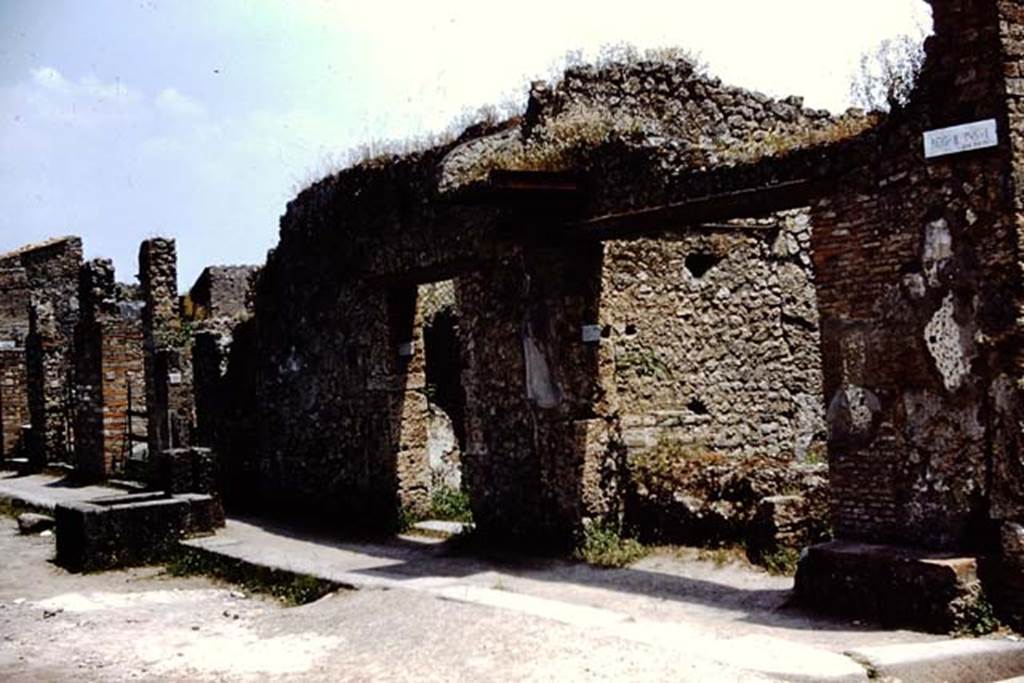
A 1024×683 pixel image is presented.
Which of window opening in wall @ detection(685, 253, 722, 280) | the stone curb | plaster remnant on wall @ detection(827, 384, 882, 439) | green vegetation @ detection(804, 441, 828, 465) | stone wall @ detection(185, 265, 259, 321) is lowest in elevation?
the stone curb

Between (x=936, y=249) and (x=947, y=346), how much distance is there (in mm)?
A: 613

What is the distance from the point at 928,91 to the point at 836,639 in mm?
3400

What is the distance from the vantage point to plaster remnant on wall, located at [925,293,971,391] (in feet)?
23.5

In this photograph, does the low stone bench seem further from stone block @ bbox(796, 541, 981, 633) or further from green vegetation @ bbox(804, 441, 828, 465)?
stone block @ bbox(796, 541, 981, 633)

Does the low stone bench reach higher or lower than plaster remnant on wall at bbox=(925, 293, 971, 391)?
lower

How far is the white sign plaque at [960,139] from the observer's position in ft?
22.7

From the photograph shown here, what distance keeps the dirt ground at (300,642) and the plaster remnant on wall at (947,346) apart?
2592 mm

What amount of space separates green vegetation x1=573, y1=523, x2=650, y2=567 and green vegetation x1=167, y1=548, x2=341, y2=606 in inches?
88.8

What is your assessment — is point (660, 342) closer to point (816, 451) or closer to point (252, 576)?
point (816, 451)

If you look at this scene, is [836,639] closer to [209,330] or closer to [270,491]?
[270,491]

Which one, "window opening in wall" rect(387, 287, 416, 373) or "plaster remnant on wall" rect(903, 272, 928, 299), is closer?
"plaster remnant on wall" rect(903, 272, 928, 299)

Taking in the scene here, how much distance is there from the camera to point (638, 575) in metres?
9.30

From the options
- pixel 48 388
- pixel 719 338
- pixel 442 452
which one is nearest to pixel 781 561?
pixel 719 338

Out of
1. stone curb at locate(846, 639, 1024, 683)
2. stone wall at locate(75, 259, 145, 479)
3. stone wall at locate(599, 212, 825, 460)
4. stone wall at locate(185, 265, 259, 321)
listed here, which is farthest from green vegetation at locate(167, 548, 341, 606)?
stone wall at locate(185, 265, 259, 321)
